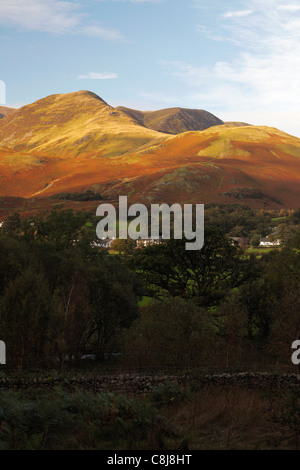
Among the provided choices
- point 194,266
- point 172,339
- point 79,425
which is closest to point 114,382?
point 79,425

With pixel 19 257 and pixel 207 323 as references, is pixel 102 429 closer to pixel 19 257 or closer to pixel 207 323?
pixel 207 323

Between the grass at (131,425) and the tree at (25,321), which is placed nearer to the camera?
the grass at (131,425)

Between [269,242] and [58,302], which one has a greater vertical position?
[269,242]

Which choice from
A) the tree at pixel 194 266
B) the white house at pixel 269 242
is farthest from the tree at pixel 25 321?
the white house at pixel 269 242

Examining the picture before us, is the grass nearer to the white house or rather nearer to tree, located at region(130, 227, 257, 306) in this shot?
tree, located at region(130, 227, 257, 306)

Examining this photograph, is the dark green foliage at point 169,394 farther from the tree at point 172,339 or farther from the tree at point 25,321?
the tree at point 25,321

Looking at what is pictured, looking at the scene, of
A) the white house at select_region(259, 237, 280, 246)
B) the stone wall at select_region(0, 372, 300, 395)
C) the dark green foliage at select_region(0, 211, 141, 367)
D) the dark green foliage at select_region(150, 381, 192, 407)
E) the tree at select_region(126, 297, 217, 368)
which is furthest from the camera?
the white house at select_region(259, 237, 280, 246)

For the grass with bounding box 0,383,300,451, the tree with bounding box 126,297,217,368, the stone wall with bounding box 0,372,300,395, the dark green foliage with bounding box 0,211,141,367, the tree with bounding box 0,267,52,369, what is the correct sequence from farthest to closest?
1. the tree with bounding box 126,297,217,368
2. the dark green foliage with bounding box 0,211,141,367
3. the tree with bounding box 0,267,52,369
4. the stone wall with bounding box 0,372,300,395
5. the grass with bounding box 0,383,300,451

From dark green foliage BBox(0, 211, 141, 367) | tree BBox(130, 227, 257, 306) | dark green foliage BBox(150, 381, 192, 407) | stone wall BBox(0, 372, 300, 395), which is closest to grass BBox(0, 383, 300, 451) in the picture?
dark green foliage BBox(150, 381, 192, 407)

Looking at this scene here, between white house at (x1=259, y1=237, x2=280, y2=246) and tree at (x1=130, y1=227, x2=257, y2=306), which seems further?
white house at (x1=259, y1=237, x2=280, y2=246)

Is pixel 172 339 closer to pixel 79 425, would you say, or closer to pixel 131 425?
pixel 79 425

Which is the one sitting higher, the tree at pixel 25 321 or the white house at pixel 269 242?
the white house at pixel 269 242

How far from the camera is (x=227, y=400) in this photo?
44.3 feet

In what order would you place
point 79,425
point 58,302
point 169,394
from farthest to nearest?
1. point 58,302
2. point 169,394
3. point 79,425
